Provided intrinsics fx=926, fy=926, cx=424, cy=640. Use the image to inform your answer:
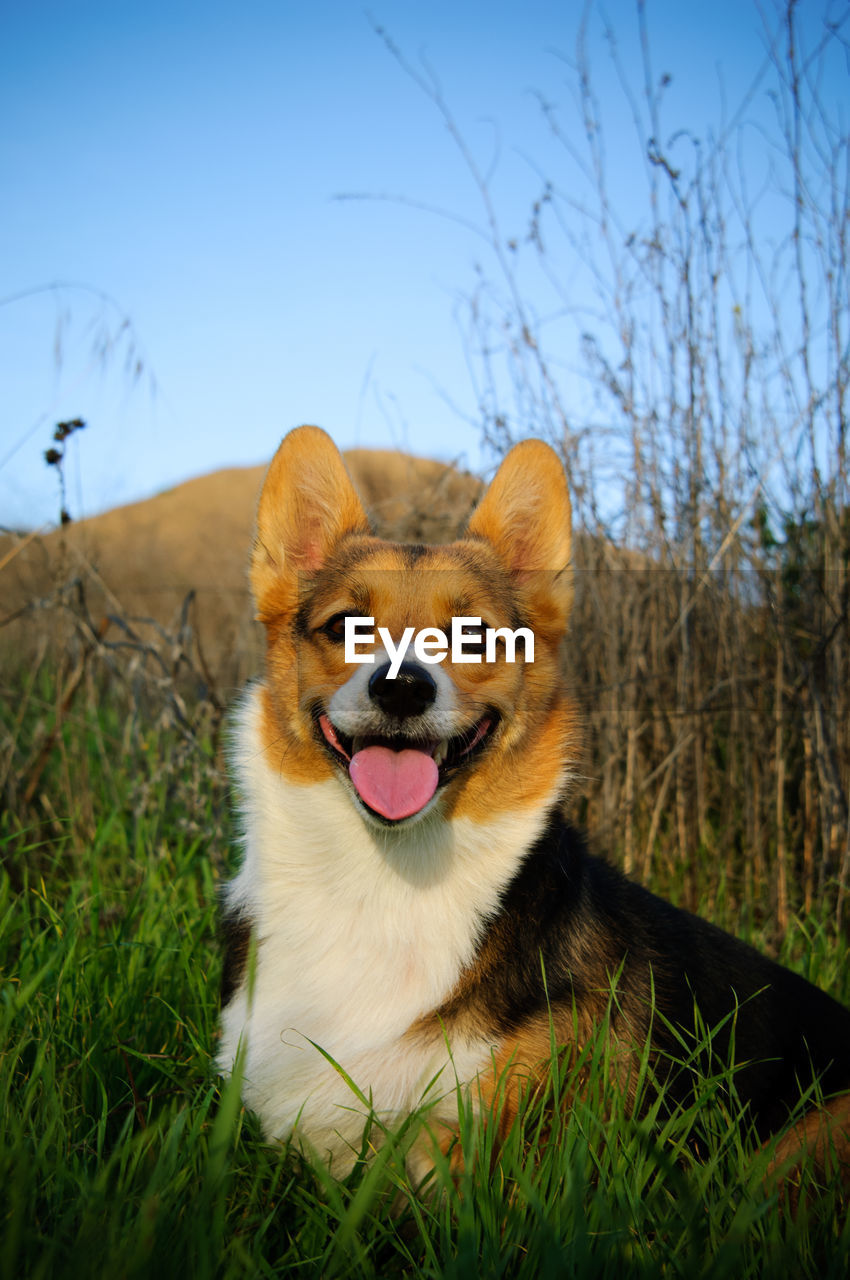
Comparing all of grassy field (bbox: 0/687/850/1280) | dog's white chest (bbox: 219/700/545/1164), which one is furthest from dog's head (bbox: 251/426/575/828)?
grassy field (bbox: 0/687/850/1280)

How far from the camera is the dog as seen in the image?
7.01ft

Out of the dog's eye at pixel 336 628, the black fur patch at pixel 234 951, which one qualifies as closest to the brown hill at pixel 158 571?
the dog's eye at pixel 336 628

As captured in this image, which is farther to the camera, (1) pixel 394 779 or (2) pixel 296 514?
(2) pixel 296 514

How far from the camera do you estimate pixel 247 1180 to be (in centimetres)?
212

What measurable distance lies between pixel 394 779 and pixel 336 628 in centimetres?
55

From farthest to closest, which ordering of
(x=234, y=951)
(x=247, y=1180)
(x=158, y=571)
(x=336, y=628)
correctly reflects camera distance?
(x=158, y=571), (x=336, y=628), (x=234, y=951), (x=247, y=1180)

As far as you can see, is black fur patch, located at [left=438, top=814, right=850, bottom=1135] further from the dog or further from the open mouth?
the open mouth

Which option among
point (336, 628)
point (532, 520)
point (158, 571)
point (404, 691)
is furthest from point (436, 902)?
point (158, 571)

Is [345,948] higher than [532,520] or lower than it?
lower

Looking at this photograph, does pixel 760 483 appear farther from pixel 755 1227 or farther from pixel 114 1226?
pixel 114 1226

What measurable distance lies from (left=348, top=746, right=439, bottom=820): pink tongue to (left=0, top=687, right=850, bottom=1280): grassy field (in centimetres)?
69

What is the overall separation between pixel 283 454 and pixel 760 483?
2230 millimetres

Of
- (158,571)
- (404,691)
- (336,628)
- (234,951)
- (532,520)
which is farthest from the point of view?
(158,571)

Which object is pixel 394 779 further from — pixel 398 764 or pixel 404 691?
pixel 404 691
